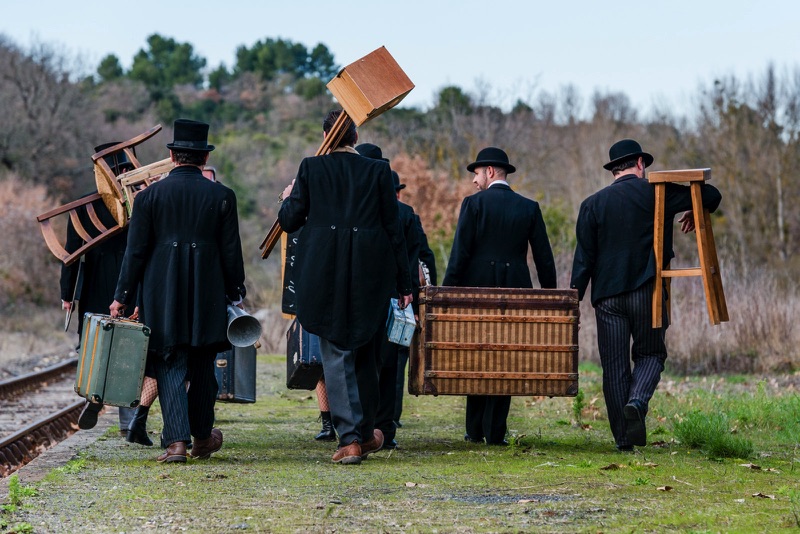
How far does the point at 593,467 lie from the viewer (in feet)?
24.4

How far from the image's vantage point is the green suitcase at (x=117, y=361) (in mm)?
7781

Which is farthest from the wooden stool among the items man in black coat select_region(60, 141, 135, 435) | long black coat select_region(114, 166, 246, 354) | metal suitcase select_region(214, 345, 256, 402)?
man in black coat select_region(60, 141, 135, 435)

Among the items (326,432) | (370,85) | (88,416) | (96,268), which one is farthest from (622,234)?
(96,268)

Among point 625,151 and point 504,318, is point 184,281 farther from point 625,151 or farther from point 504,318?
point 625,151

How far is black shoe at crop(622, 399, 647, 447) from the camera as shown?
326 inches

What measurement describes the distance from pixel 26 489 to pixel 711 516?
337cm

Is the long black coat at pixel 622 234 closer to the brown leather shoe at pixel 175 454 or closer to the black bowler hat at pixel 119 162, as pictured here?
the brown leather shoe at pixel 175 454

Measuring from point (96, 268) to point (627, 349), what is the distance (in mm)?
4128

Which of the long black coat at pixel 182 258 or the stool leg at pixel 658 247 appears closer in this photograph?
the long black coat at pixel 182 258

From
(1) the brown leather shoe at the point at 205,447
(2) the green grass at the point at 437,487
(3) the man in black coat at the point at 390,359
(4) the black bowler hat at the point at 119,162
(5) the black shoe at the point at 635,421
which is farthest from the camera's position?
(4) the black bowler hat at the point at 119,162

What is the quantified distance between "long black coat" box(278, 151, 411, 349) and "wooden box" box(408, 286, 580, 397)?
26.2 inches

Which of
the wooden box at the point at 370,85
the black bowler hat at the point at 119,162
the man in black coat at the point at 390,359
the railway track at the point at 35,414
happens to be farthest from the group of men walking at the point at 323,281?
the railway track at the point at 35,414

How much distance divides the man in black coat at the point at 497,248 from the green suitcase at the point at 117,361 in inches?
94.9

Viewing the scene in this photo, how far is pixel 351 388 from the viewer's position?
25.9 feet
